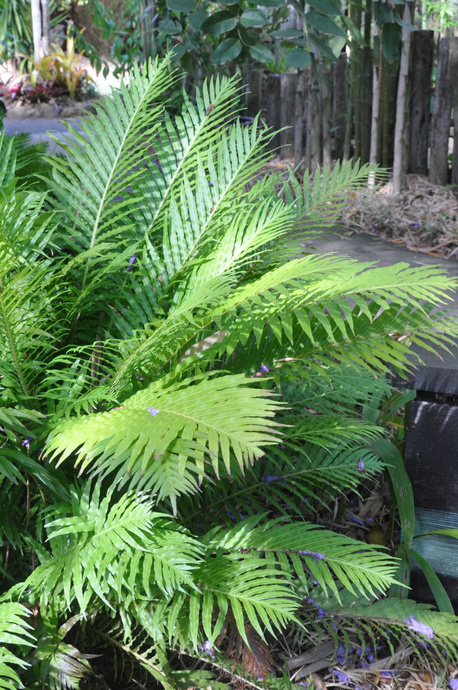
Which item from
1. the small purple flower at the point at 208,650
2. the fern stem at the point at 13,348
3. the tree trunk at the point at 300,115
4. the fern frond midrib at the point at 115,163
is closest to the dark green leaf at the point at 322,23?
the tree trunk at the point at 300,115

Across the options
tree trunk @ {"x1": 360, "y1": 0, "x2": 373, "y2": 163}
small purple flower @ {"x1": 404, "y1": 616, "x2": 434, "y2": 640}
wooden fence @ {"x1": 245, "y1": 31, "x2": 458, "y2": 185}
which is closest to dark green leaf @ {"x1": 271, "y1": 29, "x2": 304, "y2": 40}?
wooden fence @ {"x1": 245, "y1": 31, "x2": 458, "y2": 185}

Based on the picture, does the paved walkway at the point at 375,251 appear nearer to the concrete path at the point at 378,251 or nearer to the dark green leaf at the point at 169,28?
the concrete path at the point at 378,251

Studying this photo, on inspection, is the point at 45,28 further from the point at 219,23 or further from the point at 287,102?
the point at 219,23

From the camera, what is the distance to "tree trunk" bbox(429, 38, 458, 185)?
15.5 ft

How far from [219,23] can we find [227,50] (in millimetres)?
149

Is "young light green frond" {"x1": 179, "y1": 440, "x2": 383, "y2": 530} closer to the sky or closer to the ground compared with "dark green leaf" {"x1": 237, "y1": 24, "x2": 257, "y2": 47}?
closer to the ground

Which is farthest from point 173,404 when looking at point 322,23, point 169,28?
point 169,28

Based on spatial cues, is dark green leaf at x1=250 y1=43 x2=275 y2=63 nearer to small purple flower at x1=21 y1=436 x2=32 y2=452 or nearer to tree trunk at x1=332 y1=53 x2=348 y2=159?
tree trunk at x1=332 y1=53 x2=348 y2=159

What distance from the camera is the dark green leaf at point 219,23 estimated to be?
3947 millimetres

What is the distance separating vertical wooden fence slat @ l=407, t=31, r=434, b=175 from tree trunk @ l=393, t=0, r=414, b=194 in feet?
1.43

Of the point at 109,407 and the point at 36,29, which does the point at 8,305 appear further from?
the point at 36,29

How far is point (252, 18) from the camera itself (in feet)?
13.0

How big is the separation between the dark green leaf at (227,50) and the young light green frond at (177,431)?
324 cm

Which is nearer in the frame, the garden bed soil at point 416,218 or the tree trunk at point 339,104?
the garden bed soil at point 416,218
